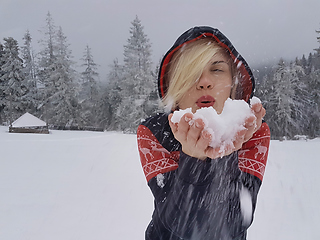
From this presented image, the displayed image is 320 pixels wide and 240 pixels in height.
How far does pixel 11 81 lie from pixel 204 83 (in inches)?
1424

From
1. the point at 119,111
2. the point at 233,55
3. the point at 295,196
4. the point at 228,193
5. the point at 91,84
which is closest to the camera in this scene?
the point at 228,193

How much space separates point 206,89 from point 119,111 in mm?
24805

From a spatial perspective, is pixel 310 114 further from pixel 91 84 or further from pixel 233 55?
pixel 91 84

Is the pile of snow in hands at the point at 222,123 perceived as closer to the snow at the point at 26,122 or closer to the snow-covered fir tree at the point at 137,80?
the snow-covered fir tree at the point at 137,80

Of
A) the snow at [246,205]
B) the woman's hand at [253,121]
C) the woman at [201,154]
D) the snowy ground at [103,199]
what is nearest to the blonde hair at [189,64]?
the woman at [201,154]

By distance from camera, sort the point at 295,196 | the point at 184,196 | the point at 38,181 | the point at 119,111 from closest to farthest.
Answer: the point at 184,196 → the point at 295,196 → the point at 38,181 → the point at 119,111

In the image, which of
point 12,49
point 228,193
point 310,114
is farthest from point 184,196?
point 12,49

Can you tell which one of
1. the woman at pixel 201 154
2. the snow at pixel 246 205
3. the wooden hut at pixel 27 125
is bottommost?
the wooden hut at pixel 27 125

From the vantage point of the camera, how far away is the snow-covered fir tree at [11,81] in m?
30.1

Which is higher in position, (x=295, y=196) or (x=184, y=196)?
(x=184, y=196)

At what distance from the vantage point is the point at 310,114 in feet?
86.7

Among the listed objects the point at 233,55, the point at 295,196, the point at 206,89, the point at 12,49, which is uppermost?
the point at 12,49

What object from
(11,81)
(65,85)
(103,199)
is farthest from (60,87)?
(103,199)

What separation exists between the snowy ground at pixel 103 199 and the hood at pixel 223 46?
3.13 metres
